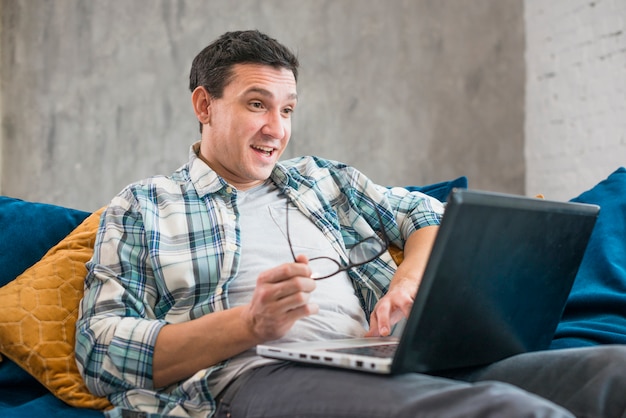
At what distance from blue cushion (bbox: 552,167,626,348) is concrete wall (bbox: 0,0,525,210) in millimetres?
1438

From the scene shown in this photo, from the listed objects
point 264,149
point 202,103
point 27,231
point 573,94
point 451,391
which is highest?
point 573,94

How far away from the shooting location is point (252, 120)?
1.63 m

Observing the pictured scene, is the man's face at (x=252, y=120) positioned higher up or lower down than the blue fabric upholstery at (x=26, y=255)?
higher up

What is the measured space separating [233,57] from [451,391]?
930mm

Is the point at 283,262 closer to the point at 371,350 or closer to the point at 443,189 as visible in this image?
the point at 371,350

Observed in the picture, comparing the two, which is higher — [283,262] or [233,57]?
[233,57]

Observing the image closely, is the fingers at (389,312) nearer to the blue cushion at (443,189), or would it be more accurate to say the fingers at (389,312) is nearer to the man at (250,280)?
the man at (250,280)

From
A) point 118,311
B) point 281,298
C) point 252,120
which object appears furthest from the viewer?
point 252,120

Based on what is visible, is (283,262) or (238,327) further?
(283,262)

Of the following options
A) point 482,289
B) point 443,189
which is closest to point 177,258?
point 482,289

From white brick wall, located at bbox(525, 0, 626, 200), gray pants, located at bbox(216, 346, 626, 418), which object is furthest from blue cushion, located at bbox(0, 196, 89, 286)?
white brick wall, located at bbox(525, 0, 626, 200)

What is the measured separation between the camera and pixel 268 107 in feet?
5.41

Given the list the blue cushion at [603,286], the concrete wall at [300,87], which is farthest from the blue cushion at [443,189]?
the concrete wall at [300,87]

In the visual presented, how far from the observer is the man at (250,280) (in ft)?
3.59
